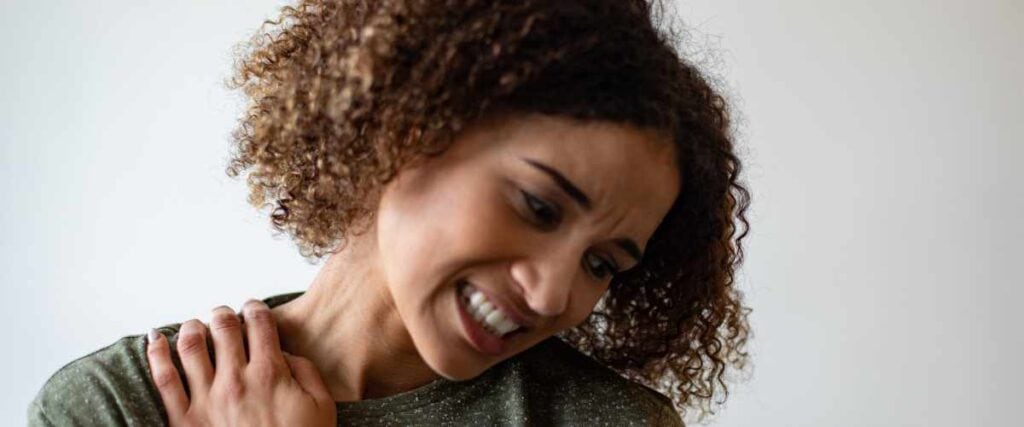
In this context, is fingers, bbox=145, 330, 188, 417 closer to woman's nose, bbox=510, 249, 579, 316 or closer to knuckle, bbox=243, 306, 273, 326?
knuckle, bbox=243, 306, 273, 326

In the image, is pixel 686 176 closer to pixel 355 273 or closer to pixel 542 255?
pixel 542 255

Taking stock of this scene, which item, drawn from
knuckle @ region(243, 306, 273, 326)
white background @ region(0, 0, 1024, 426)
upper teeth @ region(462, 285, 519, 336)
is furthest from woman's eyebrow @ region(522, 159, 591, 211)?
white background @ region(0, 0, 1024, 426)

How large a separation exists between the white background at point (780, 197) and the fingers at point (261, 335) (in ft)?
1.64

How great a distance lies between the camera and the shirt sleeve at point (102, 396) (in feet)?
3.77

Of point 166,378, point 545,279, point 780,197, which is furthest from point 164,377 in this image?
point 780,197

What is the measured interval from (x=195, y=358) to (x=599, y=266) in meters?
0.40

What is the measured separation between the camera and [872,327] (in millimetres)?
1653

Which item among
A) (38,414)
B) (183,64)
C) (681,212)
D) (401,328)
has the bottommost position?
(38,414)

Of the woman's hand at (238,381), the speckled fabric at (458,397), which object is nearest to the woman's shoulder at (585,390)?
Answer: the speckled fabric at (458,397)

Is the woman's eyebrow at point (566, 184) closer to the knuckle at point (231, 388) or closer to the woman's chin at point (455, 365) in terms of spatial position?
the woman's chin at point (455, 365)

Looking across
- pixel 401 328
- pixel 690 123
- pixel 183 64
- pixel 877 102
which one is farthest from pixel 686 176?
pixel 183 64

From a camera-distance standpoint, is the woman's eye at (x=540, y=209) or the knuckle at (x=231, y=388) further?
the knuckle at (x=231, y=388)

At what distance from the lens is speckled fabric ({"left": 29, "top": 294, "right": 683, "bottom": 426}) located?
45.6 inches

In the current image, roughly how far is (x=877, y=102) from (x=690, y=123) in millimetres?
616
